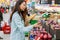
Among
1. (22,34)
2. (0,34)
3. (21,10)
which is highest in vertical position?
(21,10)

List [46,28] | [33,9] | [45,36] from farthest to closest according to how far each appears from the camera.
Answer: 1. [33,9]
2. [46,28]
3. [45,36]

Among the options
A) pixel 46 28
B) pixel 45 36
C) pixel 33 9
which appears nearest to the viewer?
pixel 45 36

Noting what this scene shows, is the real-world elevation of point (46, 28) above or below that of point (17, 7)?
below

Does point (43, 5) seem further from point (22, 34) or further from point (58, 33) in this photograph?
point (58, 33)

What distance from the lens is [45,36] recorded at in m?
2.93

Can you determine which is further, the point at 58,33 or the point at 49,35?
the point at 49,35

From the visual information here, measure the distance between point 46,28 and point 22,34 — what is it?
1.35 feet

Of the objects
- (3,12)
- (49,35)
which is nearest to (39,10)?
(3,12)

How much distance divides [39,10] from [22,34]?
265cm

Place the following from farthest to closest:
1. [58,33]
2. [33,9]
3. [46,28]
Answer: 1. [33,9]
2. [46,28]
3. [58,33]

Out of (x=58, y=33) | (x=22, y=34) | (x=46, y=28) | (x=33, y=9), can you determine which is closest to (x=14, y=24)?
(x=22, y=34)

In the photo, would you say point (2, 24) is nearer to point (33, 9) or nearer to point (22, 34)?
point (33, 9)

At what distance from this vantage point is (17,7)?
330cm


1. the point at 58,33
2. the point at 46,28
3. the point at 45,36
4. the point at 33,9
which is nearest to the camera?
the point at 58,33
